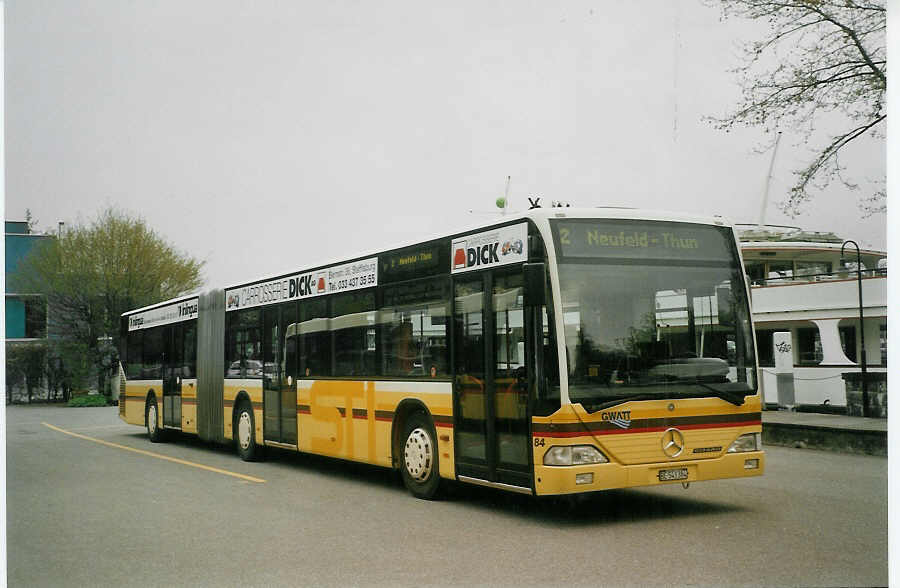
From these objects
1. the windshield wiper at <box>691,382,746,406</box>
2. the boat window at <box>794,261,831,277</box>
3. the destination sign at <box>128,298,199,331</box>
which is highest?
the boat window at <box>794,261,831,277</box>

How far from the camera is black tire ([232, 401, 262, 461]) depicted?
50.2 ft

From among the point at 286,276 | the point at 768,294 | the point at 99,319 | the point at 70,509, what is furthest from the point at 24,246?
the point at 768,294

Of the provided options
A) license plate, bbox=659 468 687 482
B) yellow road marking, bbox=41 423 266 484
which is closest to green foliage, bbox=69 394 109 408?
yellow road marking, bbox=41 423 266 484

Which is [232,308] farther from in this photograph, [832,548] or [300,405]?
[832,548]

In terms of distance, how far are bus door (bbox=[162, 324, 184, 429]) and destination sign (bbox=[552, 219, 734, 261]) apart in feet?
37.1

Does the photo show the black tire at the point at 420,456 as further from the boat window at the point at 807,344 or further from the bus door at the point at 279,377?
the boat window at the point at 807,344

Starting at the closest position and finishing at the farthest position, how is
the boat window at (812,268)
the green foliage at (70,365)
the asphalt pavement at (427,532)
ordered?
the asphalt pavement at (427,532) → the green foliage at (70,365) → the boat window at (812,268)

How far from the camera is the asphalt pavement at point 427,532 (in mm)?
6949

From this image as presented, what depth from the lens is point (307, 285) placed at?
13562 mm

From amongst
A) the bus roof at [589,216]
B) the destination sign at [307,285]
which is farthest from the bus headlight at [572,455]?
the destination sign at [307,285]

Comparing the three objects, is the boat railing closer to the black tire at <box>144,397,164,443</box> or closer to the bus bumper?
the bus bumper

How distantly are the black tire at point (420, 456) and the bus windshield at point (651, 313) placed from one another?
2503 millimetres

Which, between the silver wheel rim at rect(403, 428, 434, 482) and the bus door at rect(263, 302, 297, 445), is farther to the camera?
the bus door at rect(263, 302, 297, 445)

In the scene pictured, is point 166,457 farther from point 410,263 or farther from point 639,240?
point 639,240
